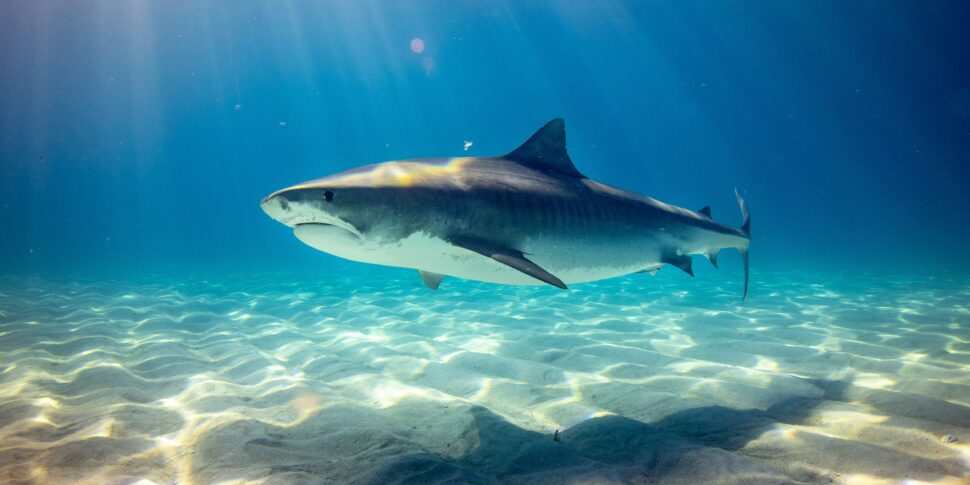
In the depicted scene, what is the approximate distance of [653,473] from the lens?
2.19m

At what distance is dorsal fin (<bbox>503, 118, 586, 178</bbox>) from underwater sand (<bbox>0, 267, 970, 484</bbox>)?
2181 mm

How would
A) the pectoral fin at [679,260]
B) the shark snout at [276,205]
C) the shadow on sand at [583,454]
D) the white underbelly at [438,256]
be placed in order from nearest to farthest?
1. the shadow on sand at [583,454]
2. the shark snout at [276,205]
3. the white underbelly at [438,256]
4. the pectoral fin at [679,260]

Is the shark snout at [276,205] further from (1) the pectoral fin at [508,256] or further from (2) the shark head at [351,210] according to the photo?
(1) the pectoral fin at [508,256]

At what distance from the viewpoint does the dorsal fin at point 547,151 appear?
434 cm

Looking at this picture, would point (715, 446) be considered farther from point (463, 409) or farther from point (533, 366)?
point (533, 366)

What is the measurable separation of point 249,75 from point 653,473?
220ft

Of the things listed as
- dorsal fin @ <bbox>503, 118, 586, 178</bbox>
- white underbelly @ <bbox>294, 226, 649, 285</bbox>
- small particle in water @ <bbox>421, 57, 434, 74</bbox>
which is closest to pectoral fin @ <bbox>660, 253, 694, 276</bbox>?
white underbelly @ <bbox>294, 226, 649, 285</bbox>

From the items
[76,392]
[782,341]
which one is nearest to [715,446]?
[782,341]

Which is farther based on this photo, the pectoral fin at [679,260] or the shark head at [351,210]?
the pectoral fin at [679,260]

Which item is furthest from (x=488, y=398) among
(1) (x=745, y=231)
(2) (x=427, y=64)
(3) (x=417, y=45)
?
(2) (x=427, y=64)

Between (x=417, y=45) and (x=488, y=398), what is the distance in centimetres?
5472

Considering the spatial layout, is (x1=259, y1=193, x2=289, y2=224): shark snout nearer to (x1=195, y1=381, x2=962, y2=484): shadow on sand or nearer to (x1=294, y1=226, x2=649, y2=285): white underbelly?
(x1=294, y1=226, x2=649, y2=285): white underbelly

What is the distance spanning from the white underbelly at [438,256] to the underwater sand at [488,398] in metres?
1.08

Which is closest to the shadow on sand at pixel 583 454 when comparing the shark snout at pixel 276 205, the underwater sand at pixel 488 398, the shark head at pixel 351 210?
the underwater sand at pixel 488 398
